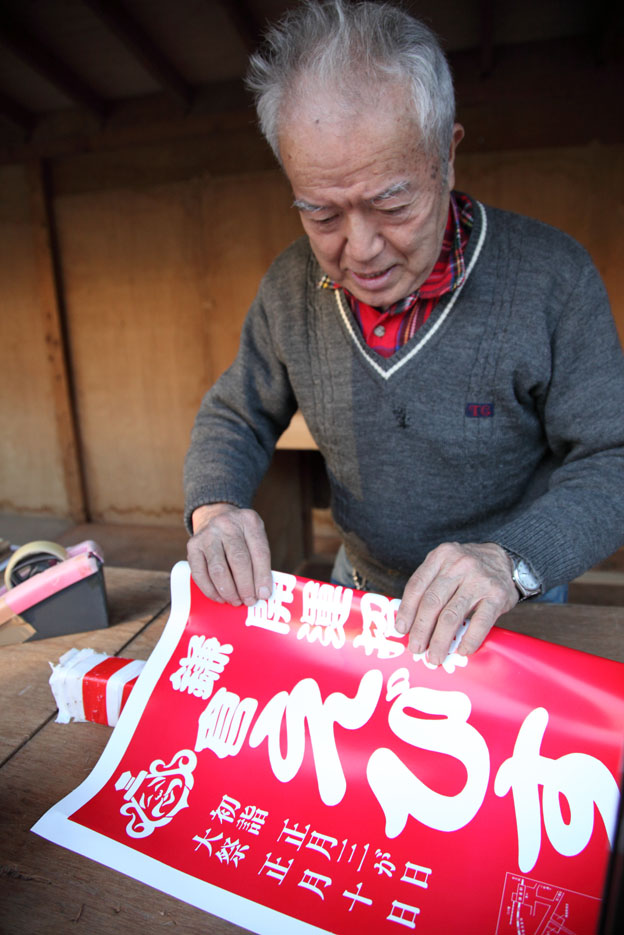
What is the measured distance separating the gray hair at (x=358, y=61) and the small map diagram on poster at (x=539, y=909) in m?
0.91

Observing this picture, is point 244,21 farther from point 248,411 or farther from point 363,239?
point 363,239

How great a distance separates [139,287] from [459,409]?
3.41m

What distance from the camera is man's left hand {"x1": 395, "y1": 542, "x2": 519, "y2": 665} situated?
771 millimetres

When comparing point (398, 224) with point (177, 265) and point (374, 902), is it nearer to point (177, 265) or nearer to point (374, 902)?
point (374, 902)

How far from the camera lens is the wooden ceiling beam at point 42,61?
9.55 ft

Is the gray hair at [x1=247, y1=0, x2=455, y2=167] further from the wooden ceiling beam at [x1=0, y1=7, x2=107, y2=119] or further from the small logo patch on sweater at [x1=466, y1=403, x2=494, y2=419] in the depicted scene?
the wooden ceiling beam at [x1=0, y1=7, x2=107, y2=119]

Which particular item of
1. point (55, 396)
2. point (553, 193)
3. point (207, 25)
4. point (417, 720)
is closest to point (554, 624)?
point (417, 720)

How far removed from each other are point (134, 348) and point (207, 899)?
3.91 metres

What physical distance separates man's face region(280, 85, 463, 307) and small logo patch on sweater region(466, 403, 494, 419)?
0.24 m

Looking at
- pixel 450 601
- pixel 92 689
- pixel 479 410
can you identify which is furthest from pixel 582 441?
pixel 92 689

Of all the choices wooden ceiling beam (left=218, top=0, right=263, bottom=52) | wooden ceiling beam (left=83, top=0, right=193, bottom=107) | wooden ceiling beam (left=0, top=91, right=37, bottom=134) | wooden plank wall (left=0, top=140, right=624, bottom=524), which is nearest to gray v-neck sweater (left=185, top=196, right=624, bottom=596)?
wooden ceiling beam (left=218, top=0, right=263, bottom=52)

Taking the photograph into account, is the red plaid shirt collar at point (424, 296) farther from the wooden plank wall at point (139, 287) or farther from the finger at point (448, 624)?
the wooden plank wall at point (139, 287)

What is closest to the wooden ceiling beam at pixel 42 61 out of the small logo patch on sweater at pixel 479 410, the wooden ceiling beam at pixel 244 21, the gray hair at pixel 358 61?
the wooden ceiling beam at pixel 244 21

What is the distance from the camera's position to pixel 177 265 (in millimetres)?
3943
